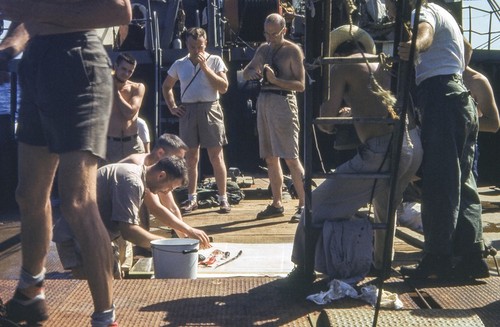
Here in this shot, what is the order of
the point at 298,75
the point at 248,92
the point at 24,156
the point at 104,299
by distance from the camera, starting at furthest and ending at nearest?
the point at 248,92 < the point at 298,75 < the point at 24,156 < the point at 104,299

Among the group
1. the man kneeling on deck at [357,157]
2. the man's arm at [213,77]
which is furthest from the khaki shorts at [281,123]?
the man kneeling on deck at [357,157]

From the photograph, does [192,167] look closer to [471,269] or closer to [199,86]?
[199,86]

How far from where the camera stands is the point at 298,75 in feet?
26.6

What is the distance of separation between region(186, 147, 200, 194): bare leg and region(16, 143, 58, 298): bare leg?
5054 mm

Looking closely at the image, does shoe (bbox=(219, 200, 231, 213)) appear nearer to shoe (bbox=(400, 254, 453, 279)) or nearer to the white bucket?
the white bucket

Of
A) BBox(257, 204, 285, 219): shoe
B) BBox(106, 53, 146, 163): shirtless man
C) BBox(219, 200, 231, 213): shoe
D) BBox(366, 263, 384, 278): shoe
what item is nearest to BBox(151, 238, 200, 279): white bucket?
BBox(366, 263, 384, 278): shoe

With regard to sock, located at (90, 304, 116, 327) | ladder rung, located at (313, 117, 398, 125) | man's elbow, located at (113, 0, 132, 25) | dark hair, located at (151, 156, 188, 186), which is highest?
man's elbow, located at (113, 0, 132, 25)

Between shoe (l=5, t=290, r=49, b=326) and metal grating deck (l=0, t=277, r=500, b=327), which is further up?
shoe (l=5, t=290, r=49, b=326)

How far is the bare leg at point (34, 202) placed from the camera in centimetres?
356

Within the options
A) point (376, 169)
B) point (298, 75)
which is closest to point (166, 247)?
point (376, 169)

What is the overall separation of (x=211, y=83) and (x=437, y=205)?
175 inches

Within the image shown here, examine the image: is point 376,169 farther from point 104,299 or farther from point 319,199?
point 104,299

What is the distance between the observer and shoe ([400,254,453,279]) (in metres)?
4.68

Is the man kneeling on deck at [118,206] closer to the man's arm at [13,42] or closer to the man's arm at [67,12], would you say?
the man's arm at [13,42]
